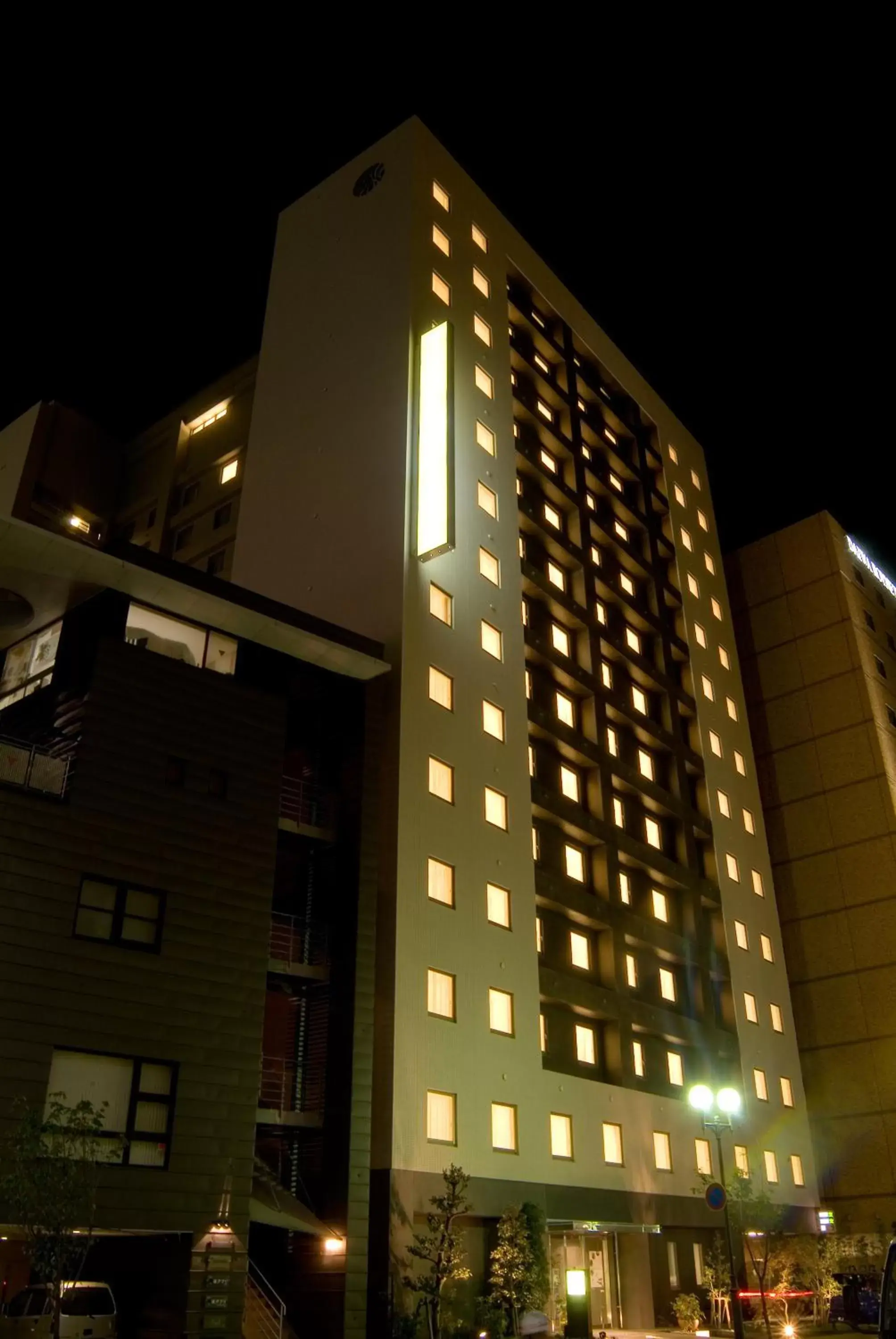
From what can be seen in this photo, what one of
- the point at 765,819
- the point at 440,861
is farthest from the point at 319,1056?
the point at 765,819

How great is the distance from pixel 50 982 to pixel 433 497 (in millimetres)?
21118

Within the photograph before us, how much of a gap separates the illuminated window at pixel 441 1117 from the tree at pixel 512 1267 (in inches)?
102

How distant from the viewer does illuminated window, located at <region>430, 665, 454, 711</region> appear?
3606 centimetres

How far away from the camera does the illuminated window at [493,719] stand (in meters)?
38.2

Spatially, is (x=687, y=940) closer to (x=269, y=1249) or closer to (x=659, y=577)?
(x=659, y=577)

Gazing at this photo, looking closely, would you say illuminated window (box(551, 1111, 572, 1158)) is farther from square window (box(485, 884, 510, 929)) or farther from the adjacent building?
the adjacent building

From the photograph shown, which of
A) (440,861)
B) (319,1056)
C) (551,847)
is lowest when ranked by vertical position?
(319,1056)

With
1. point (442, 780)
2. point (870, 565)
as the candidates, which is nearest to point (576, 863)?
point (442, 780)

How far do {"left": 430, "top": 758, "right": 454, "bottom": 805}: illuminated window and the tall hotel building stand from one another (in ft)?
0.29

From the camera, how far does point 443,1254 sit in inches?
1064

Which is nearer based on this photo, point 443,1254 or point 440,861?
point 443,1254

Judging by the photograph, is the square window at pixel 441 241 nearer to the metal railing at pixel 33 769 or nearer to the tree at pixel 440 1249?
the metal railing at pixel 33 769

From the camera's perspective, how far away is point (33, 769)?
24.5 metres

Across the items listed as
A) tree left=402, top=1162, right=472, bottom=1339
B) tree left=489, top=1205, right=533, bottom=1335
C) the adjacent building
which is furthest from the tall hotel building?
the adjacent building
